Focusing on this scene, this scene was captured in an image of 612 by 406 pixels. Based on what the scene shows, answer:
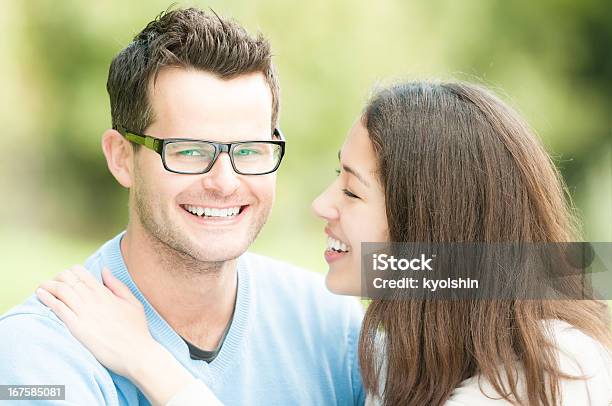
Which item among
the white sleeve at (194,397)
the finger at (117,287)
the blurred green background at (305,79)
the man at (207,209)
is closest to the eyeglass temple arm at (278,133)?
the man at (207,209)

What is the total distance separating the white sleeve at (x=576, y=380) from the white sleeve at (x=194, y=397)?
1.52ft

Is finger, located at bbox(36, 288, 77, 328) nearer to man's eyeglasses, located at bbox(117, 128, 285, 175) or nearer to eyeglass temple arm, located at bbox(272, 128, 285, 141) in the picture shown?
man's eyeglasses, located at bbox(117, 128, 285, 175)

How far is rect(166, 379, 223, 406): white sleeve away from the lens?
5.25 ft

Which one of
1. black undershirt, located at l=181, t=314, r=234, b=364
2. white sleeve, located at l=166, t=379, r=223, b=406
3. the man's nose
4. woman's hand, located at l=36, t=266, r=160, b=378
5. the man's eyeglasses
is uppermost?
the man's eyeglasses

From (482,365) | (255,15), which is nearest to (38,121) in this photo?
(255,15)

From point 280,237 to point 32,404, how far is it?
5.78m

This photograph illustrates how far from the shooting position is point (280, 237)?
23.8 feet

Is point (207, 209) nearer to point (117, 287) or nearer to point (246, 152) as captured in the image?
point (246, 152)

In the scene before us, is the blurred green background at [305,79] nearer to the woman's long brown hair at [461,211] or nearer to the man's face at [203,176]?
the man's face at [203,176]

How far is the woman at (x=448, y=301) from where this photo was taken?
5.25 feet

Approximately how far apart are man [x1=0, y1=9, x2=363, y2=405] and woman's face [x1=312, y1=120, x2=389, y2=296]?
0.49 ft

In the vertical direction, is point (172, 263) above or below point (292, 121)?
below

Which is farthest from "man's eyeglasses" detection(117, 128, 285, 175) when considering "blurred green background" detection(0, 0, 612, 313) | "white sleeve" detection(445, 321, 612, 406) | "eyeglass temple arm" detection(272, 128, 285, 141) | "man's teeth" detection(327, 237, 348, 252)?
"blurred green background" detection(0, 0, 612, 313)

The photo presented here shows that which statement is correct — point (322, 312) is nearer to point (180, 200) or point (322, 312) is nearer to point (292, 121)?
point (180, 200)
